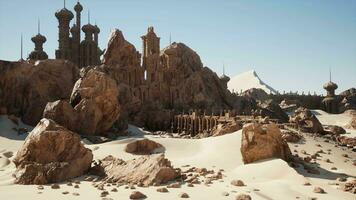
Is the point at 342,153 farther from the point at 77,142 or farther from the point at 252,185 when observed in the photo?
the point at 77,142

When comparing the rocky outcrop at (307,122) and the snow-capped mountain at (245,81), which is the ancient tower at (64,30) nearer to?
the rocky outcrop at (307,122)

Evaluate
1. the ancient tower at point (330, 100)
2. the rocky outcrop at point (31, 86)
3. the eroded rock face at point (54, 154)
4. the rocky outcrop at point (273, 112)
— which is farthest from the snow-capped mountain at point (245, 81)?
the eroded rock face at point (54, 154)

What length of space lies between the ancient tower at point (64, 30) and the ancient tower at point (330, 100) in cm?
4809

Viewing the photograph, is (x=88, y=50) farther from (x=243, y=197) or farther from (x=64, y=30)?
(x=243, y=197)

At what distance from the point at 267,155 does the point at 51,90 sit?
24.4 metres

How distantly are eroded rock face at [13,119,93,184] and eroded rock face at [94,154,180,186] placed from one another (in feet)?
5.00

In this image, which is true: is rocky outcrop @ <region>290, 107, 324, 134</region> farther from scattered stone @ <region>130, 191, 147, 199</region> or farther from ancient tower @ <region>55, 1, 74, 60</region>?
ancient tower @ <region>55, 1, 74, 60</region>

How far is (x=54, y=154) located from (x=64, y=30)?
4649 centimetres

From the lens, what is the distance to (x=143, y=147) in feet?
79.4

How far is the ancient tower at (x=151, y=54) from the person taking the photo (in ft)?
174

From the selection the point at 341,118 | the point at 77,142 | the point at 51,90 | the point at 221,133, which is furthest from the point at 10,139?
the point at 341,118

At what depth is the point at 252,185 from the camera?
49.3 feet

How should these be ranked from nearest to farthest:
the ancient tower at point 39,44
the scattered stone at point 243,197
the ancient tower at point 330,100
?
the scattered stone at point 243,197
the ancient tower at point 39,44
the ancient tower at point 330,100

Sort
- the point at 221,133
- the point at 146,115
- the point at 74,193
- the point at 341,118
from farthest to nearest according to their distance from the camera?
1. the point at 341,118
2. the point at 146,115
3. the point at 221,133
4. the point at 74,193
